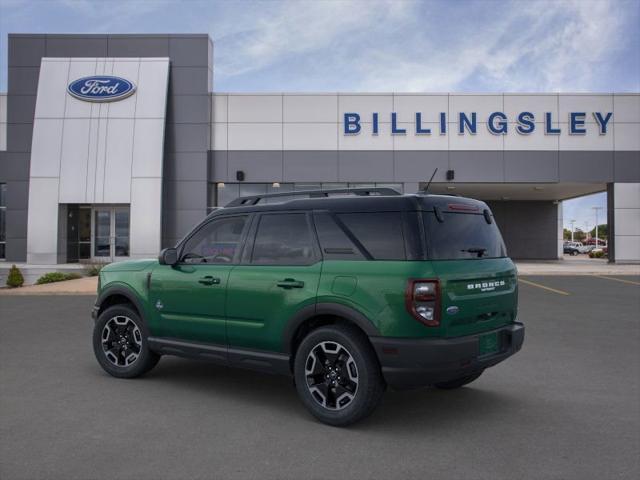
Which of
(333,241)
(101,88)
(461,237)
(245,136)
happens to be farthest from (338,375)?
(101,88)

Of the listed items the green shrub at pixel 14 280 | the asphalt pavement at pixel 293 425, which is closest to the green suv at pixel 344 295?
the asphalt pavement at pixel 293 425

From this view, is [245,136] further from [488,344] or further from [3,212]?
[488,344]

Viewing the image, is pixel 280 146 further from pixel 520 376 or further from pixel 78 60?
pixel 520 376

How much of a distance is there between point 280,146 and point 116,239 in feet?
29.6

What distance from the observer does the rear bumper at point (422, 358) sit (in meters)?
4.06

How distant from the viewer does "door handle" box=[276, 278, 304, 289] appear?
15.1ft

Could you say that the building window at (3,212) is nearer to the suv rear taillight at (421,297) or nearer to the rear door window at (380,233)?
the rear door window at (380,233)

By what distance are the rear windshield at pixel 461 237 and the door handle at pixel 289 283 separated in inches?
43.3

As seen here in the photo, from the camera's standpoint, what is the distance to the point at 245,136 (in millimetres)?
26281

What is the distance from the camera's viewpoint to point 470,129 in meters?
26.2

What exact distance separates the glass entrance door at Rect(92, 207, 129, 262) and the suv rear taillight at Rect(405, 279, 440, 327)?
2452cm

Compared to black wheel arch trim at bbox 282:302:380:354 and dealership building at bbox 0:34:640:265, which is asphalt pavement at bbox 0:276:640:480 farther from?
dealership building at bbox 0:34:640:265

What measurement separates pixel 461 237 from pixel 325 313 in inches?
49.7

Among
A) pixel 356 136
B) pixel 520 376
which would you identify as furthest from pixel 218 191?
pixel 520 376
